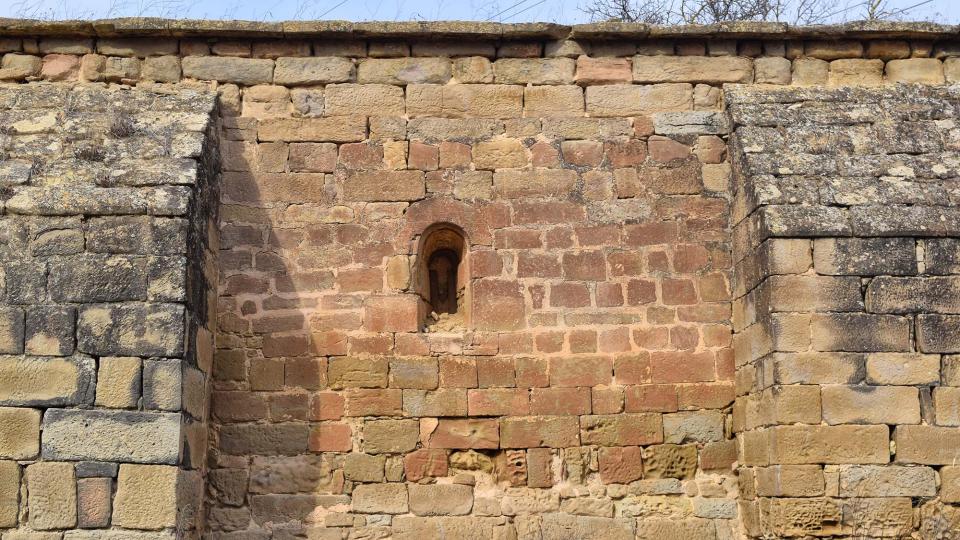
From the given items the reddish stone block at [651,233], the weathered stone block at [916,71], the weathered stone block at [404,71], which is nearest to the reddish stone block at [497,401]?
the reddish stone block at [651,233]

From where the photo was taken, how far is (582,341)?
672 centimetres

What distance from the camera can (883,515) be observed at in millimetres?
5910

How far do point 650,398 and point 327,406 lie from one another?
196 centimetres

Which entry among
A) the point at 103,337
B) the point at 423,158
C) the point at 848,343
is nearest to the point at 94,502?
the point at 103,337

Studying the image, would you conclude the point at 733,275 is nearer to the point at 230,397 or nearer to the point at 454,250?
the point at 454,250

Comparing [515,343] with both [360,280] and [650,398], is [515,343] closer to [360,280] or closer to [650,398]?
[650,398]

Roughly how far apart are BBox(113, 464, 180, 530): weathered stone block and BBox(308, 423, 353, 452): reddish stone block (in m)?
1.10

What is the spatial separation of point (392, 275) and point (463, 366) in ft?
2.38

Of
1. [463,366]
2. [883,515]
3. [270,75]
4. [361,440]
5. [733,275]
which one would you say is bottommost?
[883,515]

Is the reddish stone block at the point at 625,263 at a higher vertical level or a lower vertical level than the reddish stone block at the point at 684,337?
higher

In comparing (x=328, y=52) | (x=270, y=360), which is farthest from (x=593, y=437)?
(x=328, y=52)

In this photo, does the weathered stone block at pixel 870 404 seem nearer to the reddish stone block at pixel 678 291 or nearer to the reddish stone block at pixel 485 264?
the reddish stone block at pixel 678 291

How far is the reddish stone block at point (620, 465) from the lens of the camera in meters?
6.55

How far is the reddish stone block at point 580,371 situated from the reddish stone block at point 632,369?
4 cm
